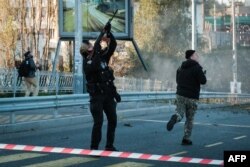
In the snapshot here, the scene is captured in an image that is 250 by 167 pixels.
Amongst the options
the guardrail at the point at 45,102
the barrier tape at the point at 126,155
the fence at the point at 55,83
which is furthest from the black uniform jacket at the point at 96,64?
the fence at the point at 55,83

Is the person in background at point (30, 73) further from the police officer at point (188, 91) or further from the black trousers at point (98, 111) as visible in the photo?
the black trousers at point (98, 111)

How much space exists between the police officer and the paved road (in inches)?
15.6

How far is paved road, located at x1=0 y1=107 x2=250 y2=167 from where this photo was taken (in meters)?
7.81

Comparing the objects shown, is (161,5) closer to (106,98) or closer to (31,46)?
(31,46)

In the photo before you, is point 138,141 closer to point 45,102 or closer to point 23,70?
point 45,102

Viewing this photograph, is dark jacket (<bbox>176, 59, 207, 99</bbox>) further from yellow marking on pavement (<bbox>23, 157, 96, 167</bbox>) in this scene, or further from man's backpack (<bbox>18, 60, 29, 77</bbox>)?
man's backpack (<bbox>18, 60, 29, 77</bbox>)

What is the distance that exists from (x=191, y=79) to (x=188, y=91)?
0.77 feet

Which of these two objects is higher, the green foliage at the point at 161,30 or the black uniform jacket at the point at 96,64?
the green foliage at the point at 161,30

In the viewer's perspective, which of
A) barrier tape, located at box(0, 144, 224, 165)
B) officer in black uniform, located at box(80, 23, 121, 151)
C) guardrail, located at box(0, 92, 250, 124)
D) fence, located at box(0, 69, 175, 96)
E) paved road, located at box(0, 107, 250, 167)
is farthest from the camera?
fence, located at box(0, 69, 175, 96)

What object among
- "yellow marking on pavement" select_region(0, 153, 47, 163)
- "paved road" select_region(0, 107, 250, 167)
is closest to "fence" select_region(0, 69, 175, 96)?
"paved road" select_region(0, 107, 250, 167)

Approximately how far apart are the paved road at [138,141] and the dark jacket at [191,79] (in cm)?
100

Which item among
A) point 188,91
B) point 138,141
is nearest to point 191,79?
point 188,91

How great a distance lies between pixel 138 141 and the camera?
10297mm

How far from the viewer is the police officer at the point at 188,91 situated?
32.2 ft
